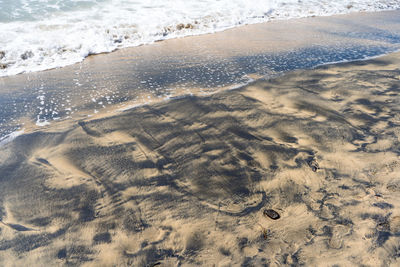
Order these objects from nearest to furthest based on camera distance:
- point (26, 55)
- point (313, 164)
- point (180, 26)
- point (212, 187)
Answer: point (212, 187), point (313, 164), point (26, 55), point (180, 26)

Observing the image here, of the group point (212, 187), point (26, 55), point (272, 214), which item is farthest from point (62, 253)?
point (26, 55)

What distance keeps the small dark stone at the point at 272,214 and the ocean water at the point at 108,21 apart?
5174 mm

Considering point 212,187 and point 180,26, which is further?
point 180,26

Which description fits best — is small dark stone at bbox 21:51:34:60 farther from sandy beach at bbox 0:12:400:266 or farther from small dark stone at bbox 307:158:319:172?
small dark stone at bbox 307:158:319:172

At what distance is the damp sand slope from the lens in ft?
5.08

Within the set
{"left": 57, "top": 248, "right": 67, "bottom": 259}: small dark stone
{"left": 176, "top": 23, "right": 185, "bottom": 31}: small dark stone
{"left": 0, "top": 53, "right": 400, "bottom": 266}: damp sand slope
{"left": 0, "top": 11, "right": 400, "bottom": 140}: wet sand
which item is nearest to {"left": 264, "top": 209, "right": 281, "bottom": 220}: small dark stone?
{"left": 0, "top": 53, "right": 400, "bottom": 266}: damp sand slope

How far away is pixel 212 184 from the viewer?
1995 mm

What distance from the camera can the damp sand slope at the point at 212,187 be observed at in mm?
1549

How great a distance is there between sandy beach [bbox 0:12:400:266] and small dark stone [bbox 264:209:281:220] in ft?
0.05

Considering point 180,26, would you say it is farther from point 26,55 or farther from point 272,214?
point 272,214

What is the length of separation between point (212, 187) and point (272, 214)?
1.62 ft

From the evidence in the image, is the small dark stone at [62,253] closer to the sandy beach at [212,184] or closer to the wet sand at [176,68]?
the sandy beach at [212,184]

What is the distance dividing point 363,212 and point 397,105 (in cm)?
201

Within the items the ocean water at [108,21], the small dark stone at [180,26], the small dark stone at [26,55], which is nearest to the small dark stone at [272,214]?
the ocean water at [108,21]
